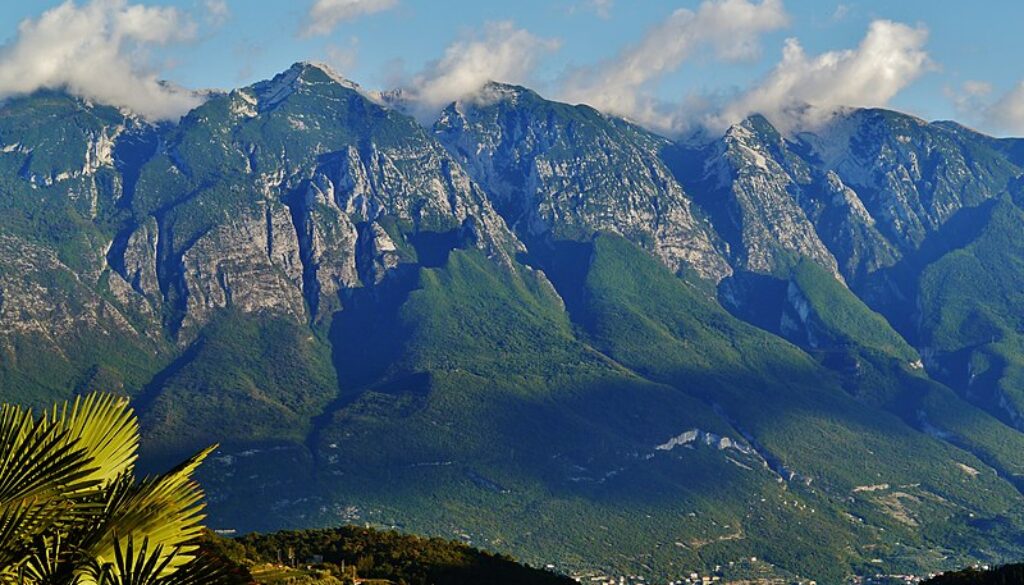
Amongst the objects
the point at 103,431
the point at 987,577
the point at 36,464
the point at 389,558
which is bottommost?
the point at 987,577

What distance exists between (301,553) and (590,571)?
10067cm

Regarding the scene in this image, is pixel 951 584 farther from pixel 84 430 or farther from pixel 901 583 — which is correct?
pixel 901 583

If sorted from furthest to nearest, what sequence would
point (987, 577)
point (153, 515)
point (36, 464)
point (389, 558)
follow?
point (987, 577) → point (389, 558) → point (153, 515) → point (36, 464)

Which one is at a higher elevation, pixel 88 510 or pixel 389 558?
pixel 88 510

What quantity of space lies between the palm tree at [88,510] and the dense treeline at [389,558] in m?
62.5

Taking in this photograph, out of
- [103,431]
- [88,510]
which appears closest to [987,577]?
[103,431]

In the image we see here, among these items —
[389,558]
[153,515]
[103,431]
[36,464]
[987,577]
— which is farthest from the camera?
[987,577]

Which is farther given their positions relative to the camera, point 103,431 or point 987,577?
point 987,577

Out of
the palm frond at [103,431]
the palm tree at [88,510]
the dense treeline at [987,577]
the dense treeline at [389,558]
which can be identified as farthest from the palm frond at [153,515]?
the dense treeline at [987,577]

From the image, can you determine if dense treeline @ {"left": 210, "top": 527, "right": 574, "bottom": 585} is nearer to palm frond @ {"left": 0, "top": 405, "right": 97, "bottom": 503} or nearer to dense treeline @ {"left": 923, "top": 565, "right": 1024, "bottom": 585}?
dense treeline @ {"left": 923, "top": 565, "right": 1024, "bottom": 585}

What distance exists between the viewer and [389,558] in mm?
86375

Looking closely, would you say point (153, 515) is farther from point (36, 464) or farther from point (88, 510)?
point (36, 464)

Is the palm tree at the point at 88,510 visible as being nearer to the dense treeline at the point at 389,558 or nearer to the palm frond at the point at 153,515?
the palm frond at the point at 153,515

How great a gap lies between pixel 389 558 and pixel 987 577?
1492 inches
